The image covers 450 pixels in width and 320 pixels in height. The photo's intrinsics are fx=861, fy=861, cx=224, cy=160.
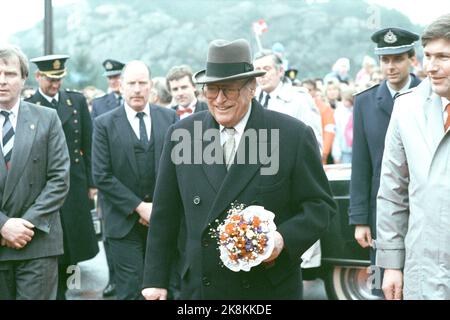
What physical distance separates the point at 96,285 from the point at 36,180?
4325 mm

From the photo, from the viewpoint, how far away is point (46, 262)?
568cm

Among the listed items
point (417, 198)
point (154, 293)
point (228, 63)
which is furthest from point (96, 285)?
point (417, 198)

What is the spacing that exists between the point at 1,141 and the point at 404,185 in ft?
9.09

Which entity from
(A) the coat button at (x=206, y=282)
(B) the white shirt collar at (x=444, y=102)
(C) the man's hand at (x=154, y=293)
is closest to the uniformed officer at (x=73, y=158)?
(C) the man's hand at (x=154, y=293)

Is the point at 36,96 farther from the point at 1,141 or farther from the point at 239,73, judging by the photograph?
the point at 239,73

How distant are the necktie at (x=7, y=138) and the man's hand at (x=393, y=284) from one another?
2.67m

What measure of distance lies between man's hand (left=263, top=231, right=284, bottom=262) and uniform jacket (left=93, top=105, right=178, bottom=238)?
3.08 metres

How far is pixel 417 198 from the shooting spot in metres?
4.20

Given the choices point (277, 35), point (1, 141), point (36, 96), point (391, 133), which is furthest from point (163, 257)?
point (277, 35)

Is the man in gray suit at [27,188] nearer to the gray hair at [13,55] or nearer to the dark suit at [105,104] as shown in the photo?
the gray hair at [13,55]

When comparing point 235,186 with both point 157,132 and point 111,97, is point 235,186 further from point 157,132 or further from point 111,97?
point 111,97

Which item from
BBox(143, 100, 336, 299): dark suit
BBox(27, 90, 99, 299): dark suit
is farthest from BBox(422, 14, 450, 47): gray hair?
BBox(27, 90, 99, 299): dark suit

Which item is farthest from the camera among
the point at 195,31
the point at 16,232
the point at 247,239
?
the point at 195,31

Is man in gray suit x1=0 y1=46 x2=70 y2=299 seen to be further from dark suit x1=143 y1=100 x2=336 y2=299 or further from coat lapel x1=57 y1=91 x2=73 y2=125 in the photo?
coat lapel x1=57 y1=91 x2=73 y2=125
